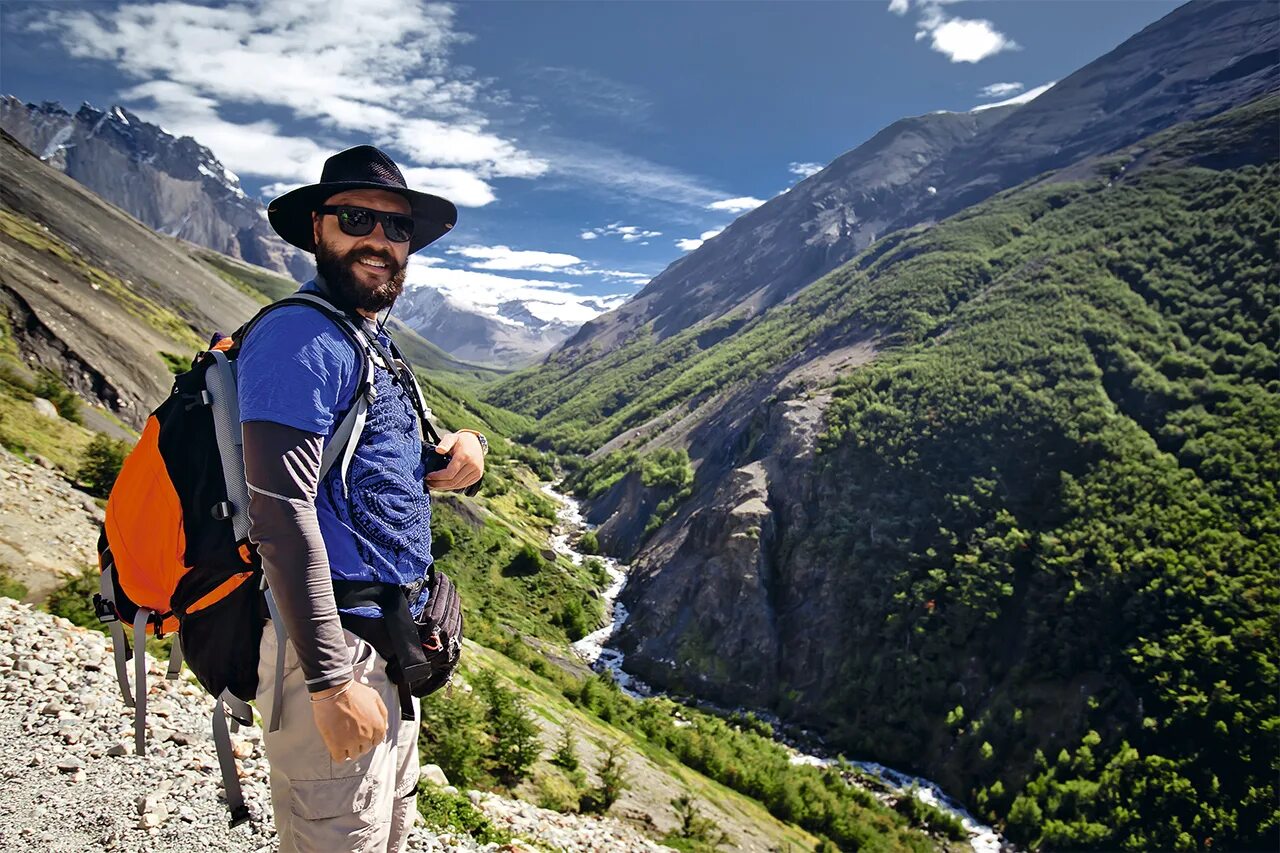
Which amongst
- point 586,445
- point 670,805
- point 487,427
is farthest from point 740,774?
point 487,427

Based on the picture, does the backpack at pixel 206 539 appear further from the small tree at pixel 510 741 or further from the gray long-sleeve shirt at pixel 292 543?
the small tree at pixel 510 741

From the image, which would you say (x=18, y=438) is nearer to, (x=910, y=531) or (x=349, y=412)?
(x=349, y=412)

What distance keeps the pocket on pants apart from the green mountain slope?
116 ft

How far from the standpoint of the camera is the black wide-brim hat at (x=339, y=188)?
12.0ft

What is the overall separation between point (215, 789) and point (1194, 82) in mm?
185596

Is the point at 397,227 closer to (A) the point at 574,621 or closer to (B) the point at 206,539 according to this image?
(B) the point at 206,539

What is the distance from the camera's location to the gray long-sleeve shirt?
285cm

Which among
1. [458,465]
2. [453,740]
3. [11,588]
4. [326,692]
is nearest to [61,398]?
[11,588]

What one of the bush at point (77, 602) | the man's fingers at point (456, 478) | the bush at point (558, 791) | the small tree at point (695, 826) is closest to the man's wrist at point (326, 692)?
the man's fingers at point (456, 478)

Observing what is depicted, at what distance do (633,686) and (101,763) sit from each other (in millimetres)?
37475

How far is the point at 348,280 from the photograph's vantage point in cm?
364

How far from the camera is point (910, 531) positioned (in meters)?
44.7

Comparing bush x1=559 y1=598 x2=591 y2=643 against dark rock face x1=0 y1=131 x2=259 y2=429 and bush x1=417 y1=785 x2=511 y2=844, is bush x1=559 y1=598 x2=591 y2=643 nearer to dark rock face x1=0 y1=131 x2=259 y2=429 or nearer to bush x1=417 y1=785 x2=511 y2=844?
dark rock face x1=0 y1=131 x2=259 y2=429

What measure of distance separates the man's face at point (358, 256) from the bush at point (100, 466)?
15.9 m
